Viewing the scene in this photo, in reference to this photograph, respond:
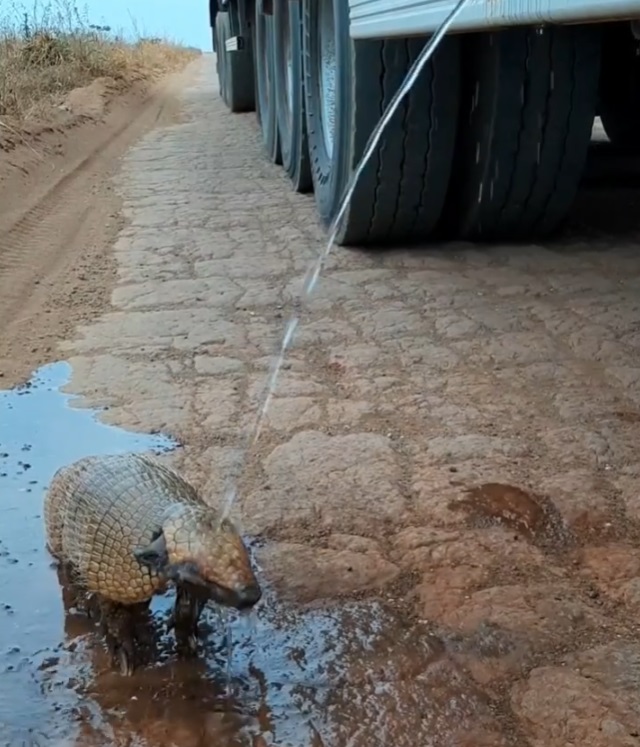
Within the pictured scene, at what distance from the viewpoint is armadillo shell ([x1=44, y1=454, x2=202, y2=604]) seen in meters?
1.99

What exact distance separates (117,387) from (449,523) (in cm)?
142

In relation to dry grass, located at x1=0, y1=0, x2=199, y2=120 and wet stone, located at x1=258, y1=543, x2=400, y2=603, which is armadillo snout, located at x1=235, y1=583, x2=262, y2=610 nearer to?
wet stone, located at x1=258, y1=543, x2=400, y2=603

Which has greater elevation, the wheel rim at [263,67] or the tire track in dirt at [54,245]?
the wheel rim at [263,67]

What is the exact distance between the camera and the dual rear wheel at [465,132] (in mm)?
4359

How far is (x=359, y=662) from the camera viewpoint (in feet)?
6.86

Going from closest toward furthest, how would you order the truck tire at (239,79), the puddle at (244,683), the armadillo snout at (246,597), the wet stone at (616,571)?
the armadillo snout at (246,597) → the puddle at (244,683) → the wet stone at (616,571) → the truck tire at (239,79)

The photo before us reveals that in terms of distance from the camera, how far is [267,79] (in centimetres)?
805

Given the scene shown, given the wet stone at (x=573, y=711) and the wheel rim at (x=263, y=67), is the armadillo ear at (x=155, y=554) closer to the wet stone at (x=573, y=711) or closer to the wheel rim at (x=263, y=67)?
the wet stone at (x=573, y=711)

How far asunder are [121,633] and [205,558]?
41 cm

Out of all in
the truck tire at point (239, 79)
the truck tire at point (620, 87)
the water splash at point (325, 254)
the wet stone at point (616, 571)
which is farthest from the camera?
the truck tire at point (239, 79)

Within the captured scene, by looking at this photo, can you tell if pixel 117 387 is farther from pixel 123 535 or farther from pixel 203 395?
pixel 123 535

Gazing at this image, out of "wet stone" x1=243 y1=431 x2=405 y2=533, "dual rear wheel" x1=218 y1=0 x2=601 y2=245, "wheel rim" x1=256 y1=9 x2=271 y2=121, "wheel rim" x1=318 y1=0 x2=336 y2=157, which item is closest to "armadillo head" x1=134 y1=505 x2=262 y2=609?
"wet stone" x1=243 y1=431 x2=405 y2=533

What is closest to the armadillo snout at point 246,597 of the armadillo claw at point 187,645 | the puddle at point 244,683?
the puddle at point 244,683

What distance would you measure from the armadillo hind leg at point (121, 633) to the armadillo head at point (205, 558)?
25 cm
